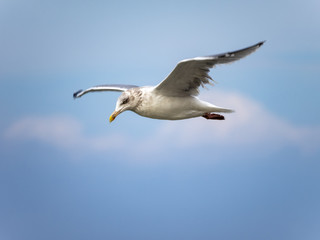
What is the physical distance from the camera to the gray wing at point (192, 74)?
4.98 metres

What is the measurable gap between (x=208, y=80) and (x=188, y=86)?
213mm

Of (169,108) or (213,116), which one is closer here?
(169,108)

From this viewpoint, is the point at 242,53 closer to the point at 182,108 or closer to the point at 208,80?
the point at 208,80

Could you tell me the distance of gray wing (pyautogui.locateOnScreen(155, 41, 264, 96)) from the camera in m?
4.98

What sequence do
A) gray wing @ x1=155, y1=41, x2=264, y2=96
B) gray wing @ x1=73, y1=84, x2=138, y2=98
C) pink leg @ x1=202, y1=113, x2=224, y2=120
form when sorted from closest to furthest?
gray wing @ x1=155, y1=41, x2=264, y2=96 → pink leg @ x1=202, y1=113, x2=224, y2=120 → gray wing @ x1=73, y1=84, x2=138, y2=98

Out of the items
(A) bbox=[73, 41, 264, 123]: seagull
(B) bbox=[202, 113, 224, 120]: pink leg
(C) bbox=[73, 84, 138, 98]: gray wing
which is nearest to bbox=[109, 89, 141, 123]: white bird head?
(A) bbox=[73, 41, 264, 123]: seagull

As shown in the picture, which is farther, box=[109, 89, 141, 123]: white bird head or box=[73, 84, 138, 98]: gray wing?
box=[73, 84, 138, 98]: gray wing

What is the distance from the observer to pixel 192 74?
5410mm

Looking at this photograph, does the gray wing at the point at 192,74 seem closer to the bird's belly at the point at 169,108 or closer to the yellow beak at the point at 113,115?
the bird's belly at the point at 169,108

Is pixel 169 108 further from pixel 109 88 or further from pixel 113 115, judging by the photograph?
pixel 109 88

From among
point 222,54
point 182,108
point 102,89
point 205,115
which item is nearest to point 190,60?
point 222,54

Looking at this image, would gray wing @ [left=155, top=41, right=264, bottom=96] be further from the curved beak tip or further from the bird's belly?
the curved beak tip

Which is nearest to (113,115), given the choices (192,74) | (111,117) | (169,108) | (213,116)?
(111,117)

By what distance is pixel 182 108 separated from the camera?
224 inches
